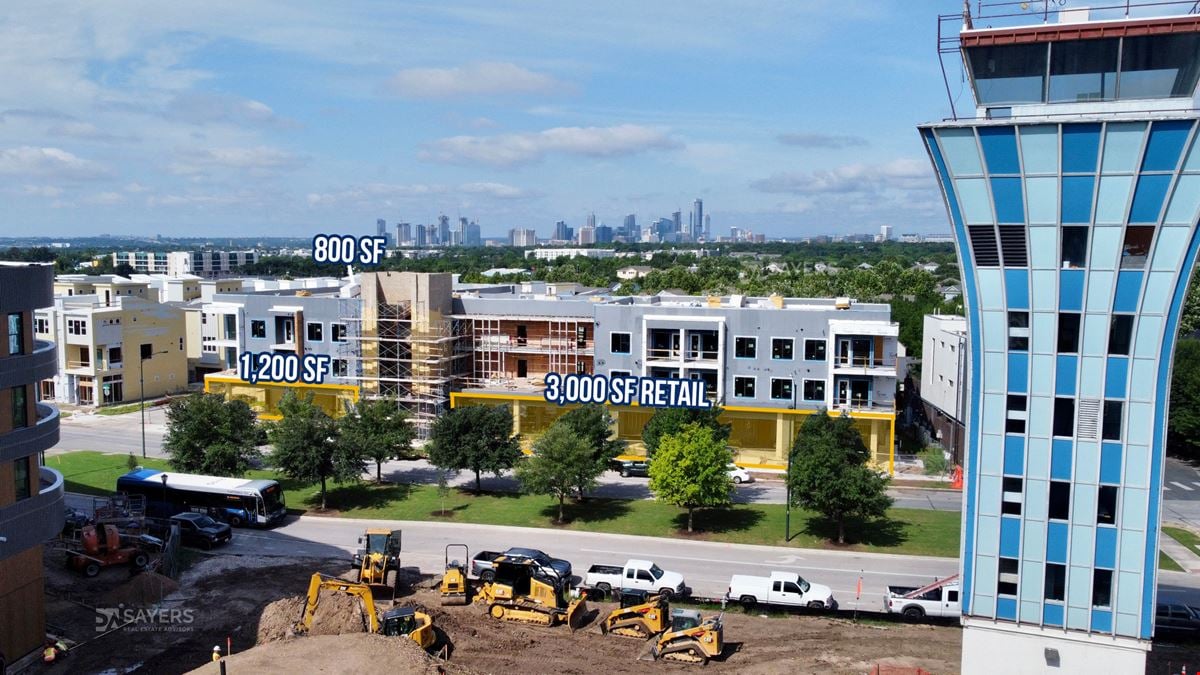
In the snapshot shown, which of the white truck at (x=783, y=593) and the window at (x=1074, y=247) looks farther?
the white truck at (x=783, y=593)

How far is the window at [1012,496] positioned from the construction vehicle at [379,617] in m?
18.6

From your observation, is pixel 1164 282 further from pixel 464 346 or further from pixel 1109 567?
pixel 464 346

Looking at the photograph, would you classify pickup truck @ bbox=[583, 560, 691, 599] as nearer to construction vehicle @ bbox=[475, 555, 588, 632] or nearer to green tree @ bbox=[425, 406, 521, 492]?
construction vehicle @ bbox=[475, 555, 588, 632]

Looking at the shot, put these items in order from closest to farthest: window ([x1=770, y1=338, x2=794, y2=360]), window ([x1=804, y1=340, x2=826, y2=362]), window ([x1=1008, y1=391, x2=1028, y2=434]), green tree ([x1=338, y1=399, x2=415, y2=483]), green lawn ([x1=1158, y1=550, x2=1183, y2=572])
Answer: window ([x1=1008, y1=391, x2=1028, y2=434])
green lawn ([x1=1158, y1=550, x2=1183, y2=572])
green tree ([x1=338, y1=399, x2=415, y2=483])
window ([x1=804, y1=340, x2=826, y2=362])
window ([x1=770, y1=338, x2=794, y2=360])

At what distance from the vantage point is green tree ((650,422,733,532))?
43750 mm

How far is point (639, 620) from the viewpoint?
3200cm

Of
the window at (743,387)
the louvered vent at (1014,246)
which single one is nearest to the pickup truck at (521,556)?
the louvered vent at (1014,246)

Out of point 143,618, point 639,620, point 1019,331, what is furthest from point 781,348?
point 143,618

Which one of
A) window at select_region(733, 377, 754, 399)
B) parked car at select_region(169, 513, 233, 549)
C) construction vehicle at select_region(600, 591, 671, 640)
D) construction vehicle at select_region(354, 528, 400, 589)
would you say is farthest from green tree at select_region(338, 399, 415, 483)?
construction vehicle at select_region(600, 591, 671, 640)

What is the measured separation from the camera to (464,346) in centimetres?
6950

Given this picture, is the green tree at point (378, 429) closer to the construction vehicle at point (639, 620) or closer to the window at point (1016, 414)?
the construction vehicle at point (639, 620)

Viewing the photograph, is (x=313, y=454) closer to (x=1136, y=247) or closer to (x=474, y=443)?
(x=474, y=443)

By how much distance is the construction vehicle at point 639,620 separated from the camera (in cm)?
3181

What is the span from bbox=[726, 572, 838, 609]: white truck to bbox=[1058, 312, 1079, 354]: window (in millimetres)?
14084
